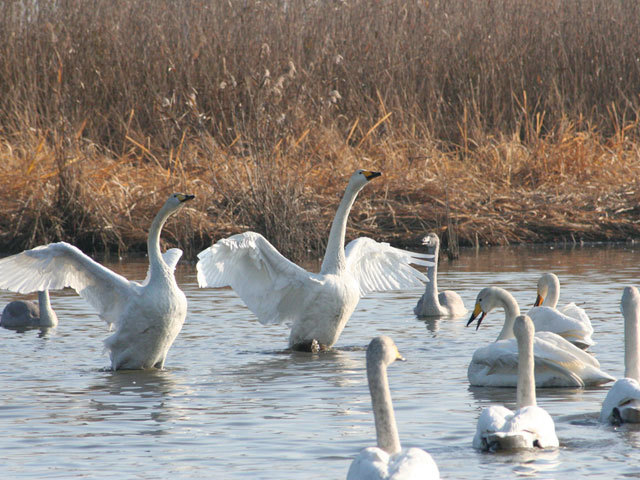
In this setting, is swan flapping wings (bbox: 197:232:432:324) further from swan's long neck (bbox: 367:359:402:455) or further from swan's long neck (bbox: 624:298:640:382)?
swan's long neck (bbox: 367:359:402:455)

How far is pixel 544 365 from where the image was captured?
6.82 m

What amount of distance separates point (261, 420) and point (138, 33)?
10994 mm

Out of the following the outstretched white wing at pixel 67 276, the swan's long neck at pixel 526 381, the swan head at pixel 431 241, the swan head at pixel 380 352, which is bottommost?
the swan head at pixel 431 241

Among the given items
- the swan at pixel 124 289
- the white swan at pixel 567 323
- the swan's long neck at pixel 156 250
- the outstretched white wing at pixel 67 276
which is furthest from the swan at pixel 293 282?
the white swan at pixel 567 323

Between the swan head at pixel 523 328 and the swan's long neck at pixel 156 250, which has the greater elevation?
the swan's long neck at pixel 156 250

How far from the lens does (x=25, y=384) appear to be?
23.8 ft

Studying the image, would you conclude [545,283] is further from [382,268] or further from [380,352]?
[380,352]

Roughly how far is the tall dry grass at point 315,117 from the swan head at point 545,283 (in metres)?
4.88

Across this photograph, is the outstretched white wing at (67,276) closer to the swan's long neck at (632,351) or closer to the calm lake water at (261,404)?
the calm lake water at (261,404)

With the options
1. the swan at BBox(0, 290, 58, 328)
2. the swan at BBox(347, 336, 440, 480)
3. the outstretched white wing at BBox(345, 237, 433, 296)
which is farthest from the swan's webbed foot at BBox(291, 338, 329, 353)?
the swan at BBox(347, 336, 440, 480)

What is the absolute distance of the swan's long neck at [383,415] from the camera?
4.51m

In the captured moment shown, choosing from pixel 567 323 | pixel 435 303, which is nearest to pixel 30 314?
pixel 435 303

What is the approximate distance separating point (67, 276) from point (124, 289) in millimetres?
453

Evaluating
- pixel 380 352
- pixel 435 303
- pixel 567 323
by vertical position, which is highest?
pixel 380 352
